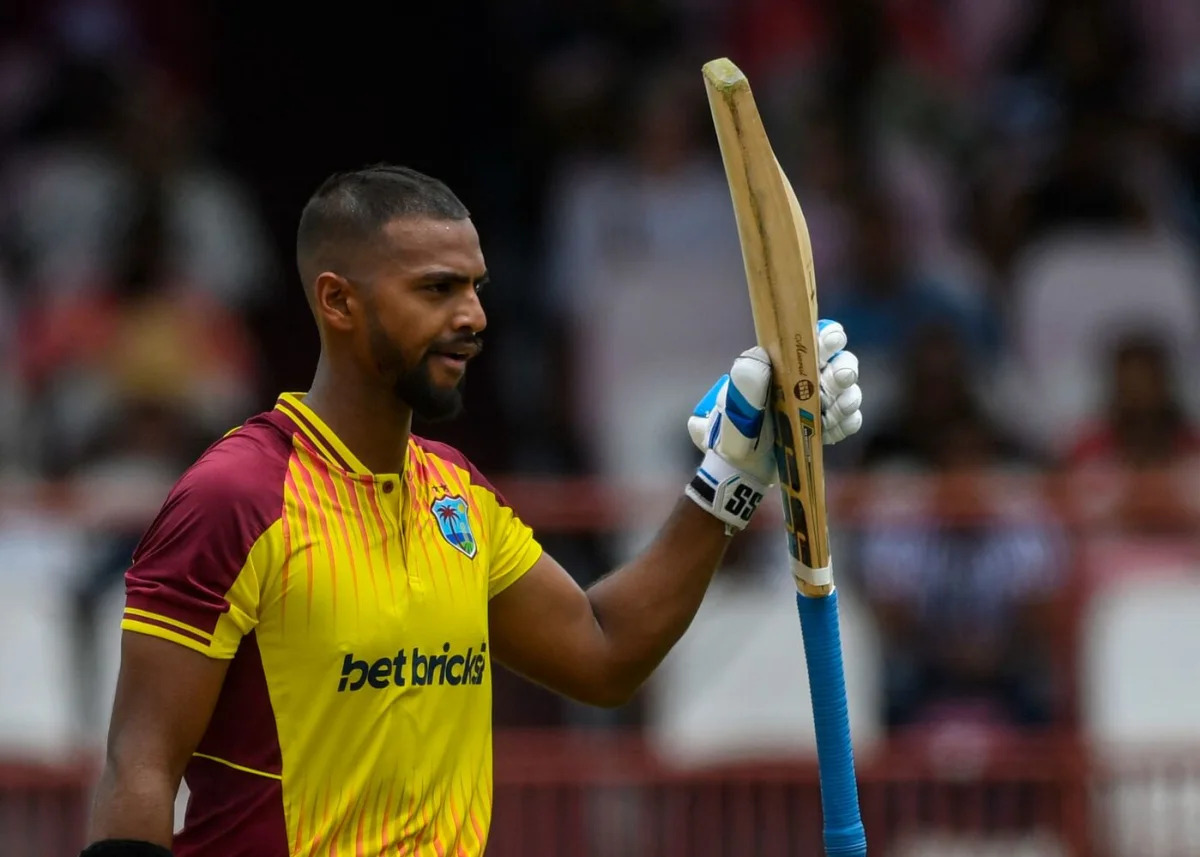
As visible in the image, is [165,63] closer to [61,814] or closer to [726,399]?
[61,814]

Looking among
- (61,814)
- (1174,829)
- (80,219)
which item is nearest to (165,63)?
(80,219)

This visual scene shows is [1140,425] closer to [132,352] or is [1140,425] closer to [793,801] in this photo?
[793,801]

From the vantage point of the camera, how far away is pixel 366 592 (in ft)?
12.8

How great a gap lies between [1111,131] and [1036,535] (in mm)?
3359

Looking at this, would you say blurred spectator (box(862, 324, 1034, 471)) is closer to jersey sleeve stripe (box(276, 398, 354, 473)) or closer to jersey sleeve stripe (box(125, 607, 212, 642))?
jersey sleeve stripe (box(276, 398, 354, 473))

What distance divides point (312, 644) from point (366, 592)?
5.7 inches

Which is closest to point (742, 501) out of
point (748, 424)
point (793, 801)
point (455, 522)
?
point (748, 424)

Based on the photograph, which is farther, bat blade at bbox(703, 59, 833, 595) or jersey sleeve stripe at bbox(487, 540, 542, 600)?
jersey sleeve stripe at bbox(487, 540, 542, 600)

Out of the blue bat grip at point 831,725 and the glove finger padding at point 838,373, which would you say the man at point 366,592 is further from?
the blue bat grip at point 831,725

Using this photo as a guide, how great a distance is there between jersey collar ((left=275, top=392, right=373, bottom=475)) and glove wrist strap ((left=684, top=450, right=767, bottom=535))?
2.47ft

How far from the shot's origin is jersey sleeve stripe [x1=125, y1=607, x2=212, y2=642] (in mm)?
3688

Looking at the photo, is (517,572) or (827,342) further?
(517,572)

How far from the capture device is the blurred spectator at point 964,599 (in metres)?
7.50

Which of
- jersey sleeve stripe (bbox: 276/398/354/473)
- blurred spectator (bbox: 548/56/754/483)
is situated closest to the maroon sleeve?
jersey sleeve stripe (bbox: 276/398/354/473)
